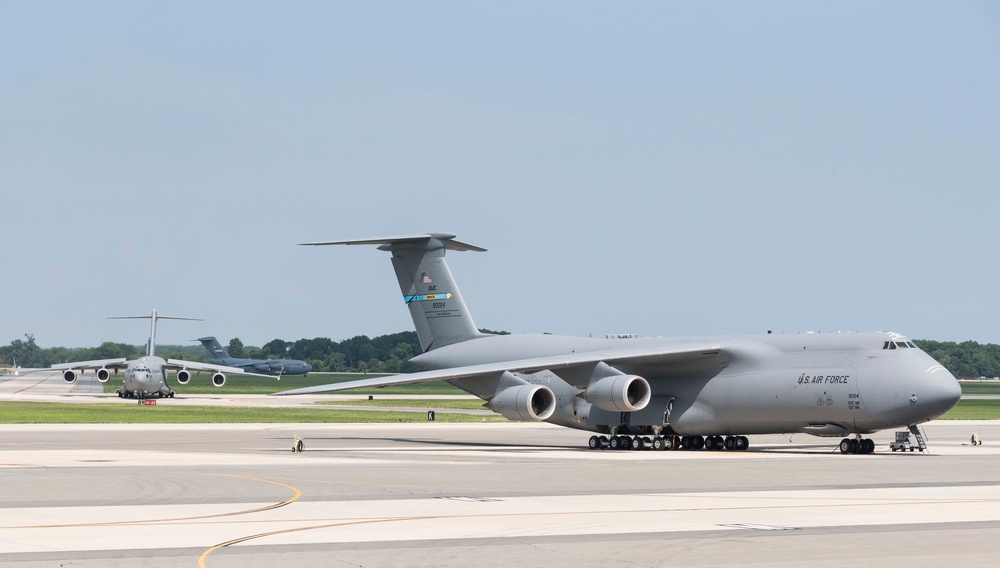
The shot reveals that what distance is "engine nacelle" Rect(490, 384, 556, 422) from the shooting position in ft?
110

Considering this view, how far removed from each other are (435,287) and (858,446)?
561 inches

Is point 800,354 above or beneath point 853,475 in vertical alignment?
above

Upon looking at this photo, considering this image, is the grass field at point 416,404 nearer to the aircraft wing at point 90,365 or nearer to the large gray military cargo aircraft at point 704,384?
the aircraft wing at point 90,365

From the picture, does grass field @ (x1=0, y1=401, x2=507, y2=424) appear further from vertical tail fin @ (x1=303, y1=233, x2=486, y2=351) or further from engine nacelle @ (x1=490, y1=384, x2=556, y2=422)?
engine nacelle @ (x1=490, y1=384, x2=556, y2=422)

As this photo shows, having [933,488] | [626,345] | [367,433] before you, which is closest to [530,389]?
[626,345]

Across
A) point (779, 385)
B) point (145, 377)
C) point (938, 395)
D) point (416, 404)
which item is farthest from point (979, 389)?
point (938, 395)

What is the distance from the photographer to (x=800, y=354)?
32.6m

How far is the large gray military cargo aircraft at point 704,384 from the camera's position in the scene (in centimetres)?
3080

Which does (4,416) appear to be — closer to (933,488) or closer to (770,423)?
(770,423)

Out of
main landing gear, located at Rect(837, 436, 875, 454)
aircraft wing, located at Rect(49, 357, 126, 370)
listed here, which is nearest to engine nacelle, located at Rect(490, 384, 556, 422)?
main landing gear, located at Rect(837, 436, 875, 454)

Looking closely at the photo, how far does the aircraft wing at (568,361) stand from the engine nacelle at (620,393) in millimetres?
595

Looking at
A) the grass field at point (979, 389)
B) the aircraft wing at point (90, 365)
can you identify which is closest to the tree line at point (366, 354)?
the grass field at point (979, 389)

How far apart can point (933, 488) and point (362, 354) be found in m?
165

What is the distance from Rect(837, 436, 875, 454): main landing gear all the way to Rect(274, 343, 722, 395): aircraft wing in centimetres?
418
